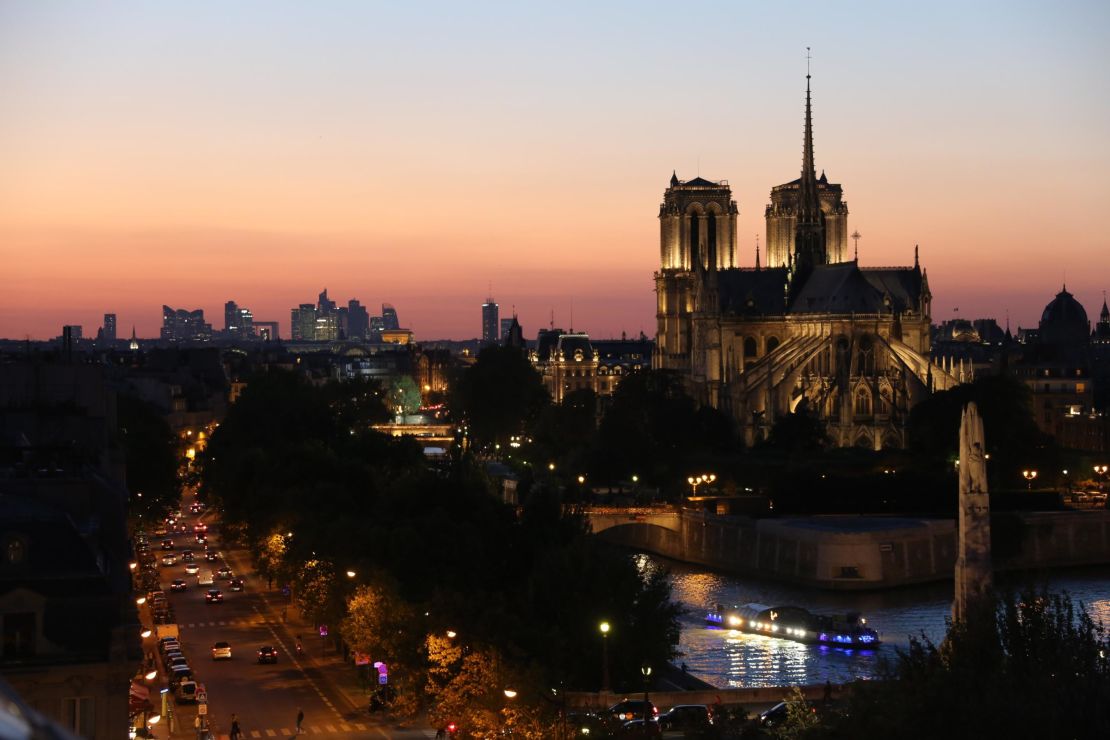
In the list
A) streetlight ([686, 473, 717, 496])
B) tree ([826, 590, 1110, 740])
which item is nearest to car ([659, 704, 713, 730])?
tree ([826, 590, 1110, 740])

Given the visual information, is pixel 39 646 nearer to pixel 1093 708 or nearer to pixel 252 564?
pixel 1093 708

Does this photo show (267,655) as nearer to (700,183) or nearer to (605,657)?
(605,657)

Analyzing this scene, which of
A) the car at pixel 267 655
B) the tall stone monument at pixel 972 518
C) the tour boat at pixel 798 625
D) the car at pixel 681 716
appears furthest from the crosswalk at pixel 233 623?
the tall stone monument at pixel 972 518

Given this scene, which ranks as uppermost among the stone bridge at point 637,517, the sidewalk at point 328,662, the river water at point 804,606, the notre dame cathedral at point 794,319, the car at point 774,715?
the notre dame cathedral at point 794,319

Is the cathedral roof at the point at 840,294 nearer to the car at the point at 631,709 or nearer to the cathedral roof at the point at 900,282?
the cathedral roof at the point at 900,282

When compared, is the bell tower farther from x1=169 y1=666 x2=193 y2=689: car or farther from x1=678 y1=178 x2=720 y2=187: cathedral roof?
x1=169 y1=666 x2=193 y2=689: car

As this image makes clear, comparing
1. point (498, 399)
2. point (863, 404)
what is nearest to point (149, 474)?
point (863, 404)
